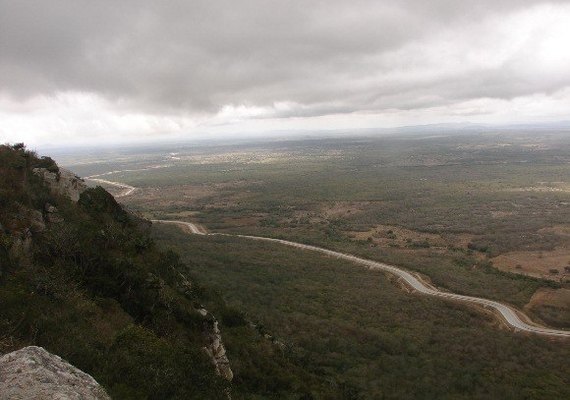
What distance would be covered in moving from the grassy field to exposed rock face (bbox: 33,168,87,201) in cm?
1530

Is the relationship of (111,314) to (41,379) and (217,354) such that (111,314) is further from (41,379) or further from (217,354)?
Result: (41,379)

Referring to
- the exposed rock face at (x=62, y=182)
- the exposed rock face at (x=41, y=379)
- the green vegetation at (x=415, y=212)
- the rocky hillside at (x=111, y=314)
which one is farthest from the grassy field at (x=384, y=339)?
the exposed rock face at (x=41, y=379)

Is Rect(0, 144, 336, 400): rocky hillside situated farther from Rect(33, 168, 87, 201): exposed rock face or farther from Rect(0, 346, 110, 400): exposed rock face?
Rect(0, 346, 110, 400): exposed rock face

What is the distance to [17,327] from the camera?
976cm

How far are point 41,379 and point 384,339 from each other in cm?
3055

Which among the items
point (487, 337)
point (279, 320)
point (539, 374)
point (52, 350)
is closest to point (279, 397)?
point (52, 350)

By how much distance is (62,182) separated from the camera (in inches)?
1038

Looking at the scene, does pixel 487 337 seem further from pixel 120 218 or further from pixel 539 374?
pixel 120 218

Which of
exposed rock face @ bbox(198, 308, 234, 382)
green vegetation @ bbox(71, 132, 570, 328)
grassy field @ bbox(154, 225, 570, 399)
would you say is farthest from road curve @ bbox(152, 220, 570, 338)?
exposed rock face @ bbox(198, 308, 234, 382)

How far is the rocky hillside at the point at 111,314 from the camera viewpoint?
10141 millimetres

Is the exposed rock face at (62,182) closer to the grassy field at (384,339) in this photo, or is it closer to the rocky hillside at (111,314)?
the rocky hillside at (111,314)

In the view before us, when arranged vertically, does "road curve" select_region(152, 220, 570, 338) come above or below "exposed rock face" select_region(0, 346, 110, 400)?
below

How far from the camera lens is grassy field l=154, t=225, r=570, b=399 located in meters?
27.5

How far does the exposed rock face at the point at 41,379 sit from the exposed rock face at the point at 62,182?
18.9m
